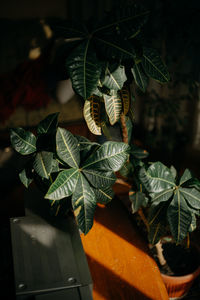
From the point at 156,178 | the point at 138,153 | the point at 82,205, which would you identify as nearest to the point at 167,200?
the point at 156,178

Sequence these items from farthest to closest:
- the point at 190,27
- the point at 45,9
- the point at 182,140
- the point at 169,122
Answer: the point at 45,9, the point at 182,140, the point at 169,122, the point at 190,27

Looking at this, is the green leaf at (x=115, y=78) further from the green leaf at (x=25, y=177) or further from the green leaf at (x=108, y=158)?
the green leaf at (x=25, y=177)

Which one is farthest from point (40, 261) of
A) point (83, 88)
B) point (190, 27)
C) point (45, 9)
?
point (45, 9)

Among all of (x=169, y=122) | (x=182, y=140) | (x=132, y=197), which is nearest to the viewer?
(x=132, y=197)

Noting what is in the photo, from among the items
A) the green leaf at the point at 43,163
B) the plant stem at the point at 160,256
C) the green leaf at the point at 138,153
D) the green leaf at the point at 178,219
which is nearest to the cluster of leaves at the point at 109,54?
the green leaf at the point at 43,163

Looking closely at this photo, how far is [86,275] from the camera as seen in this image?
38.2 inches

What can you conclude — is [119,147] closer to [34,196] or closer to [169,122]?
[34,196]

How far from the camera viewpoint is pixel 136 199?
130 centimetres

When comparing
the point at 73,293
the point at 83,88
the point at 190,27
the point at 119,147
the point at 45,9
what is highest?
the point at 45,9

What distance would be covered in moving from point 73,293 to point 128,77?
2.45 ft

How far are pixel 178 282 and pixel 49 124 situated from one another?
979mm

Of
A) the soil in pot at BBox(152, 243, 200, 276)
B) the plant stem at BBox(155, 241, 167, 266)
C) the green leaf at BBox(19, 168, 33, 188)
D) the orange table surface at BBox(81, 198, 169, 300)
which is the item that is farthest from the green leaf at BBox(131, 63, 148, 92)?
the soil in pot at BBox(152, 243, 200, 276)

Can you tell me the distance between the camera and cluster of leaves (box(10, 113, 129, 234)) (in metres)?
1.05

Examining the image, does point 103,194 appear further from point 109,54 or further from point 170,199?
point 109,54
